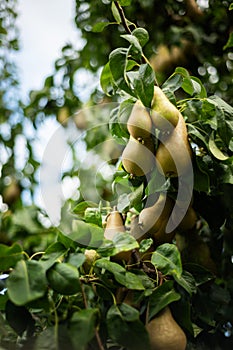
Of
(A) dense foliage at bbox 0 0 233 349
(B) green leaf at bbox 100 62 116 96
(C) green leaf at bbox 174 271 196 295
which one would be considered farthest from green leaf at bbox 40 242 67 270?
(B) green leaf at bbox 100 62 116 96

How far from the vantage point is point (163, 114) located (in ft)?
1.71

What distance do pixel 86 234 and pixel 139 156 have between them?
0.11 m

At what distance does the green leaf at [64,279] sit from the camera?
0.42 metres

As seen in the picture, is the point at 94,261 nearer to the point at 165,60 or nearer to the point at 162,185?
the point at 162,185

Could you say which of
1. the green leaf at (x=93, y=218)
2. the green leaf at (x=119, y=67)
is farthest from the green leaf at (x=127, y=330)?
the green leaf at (x=119, y=67)

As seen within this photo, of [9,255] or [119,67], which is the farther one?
[119,67]

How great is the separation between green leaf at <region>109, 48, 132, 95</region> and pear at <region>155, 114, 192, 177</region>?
0.07 m

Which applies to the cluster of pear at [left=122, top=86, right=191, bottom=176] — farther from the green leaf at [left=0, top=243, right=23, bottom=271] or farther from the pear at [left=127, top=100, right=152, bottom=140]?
the green leaf at [left=0, top=243, right=23, bottom=271]

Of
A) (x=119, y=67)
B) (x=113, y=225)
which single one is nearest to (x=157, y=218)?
(x=113, y=225)

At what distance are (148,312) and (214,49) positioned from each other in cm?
70

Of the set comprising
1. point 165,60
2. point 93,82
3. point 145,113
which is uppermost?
point 145,113

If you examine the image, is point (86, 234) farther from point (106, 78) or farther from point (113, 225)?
point (106, 78)

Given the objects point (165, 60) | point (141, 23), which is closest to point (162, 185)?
point (165, 60)

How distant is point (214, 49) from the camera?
1.07 metres
